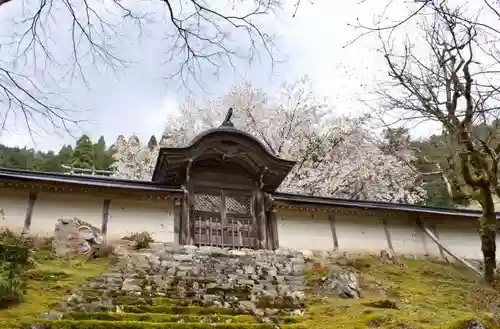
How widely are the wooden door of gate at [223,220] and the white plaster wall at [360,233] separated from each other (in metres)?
2.80

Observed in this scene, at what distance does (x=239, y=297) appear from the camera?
9789 mm

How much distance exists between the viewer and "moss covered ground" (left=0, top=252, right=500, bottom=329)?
24.5ft

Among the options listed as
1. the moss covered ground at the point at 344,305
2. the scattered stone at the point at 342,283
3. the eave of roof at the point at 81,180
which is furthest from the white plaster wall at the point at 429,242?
the eave of roof at the point at 81,180

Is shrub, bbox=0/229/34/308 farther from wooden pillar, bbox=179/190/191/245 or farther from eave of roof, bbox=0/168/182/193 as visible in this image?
wooden pillar, bbox=179/190/191/245

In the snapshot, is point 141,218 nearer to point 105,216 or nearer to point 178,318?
point 105,216

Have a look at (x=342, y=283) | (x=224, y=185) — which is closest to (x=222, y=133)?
(x=224, y=185)

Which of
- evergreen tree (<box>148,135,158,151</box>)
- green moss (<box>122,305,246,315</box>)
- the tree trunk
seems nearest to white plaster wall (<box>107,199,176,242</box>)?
green moss (<box>122,305,246,315</box>)

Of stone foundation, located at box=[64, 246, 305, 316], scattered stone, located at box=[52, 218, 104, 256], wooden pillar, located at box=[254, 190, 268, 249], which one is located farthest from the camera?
wooden pillar, located at box=[254, 190, 268, 249]

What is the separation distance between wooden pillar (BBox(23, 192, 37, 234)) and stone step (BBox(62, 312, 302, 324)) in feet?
15.0

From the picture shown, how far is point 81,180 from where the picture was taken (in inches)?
483

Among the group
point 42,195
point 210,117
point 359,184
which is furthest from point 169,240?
point 210,117

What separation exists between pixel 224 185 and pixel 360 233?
4435mm

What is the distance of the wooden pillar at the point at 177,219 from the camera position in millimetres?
12383

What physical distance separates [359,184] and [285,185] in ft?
12.0
